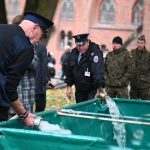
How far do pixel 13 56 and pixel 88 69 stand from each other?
12.9 ft

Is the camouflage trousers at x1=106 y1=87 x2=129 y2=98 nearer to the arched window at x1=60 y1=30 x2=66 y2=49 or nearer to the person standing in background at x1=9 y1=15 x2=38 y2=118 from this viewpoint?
the person standing in background at x1=9 y1=15 x2=38 y2=118

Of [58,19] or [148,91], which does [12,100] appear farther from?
[58,19]

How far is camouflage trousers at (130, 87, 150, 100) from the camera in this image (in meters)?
10.6

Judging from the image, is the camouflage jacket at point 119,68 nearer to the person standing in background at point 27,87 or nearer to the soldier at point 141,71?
the soldier at point 141,71

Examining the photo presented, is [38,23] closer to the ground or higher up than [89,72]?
higher up

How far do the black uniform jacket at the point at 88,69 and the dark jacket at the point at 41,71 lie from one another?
1.38 ft

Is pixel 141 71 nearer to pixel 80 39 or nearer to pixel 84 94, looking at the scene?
pixel 84 94

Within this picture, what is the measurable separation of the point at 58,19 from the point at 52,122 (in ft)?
117

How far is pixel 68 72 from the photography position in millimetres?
8953

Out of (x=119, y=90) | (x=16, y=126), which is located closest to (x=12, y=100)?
(x=16, y=126)

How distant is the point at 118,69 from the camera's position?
10117 mm

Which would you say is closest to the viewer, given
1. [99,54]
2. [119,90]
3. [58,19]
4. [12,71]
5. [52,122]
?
[12,71]

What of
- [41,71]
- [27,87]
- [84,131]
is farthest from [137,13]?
[84,131]

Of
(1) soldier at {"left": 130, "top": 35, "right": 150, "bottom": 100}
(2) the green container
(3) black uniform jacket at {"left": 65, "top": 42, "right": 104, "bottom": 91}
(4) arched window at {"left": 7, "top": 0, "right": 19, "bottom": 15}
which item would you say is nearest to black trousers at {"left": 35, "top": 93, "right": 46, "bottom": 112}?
(3) black uniform jacket at {"left": 65, "top": 42, "right": 104, "bottom": 91}
